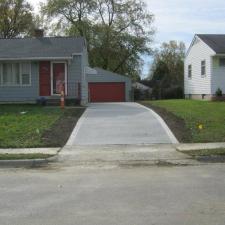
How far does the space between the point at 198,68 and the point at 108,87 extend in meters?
14.4

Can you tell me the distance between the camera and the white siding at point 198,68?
115 feet

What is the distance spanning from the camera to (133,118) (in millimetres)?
21094

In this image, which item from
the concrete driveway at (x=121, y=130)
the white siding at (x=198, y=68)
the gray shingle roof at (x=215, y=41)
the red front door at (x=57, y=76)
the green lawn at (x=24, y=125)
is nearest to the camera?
the green lawn at (x=24, y=125)

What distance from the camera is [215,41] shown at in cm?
3594

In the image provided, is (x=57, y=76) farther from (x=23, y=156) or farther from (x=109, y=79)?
(x=109, y=79)

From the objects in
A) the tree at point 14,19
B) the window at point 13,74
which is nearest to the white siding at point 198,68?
the window at point 13,74

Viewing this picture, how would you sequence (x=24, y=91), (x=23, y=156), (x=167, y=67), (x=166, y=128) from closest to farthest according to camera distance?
1. (x=23, y=156)
2. (x=166, y=128)
3. (x=24, y=91)
4. (x=167, y=67)

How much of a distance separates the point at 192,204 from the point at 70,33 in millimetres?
55538

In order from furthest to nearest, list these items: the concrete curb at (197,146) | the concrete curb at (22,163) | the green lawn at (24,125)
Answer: the green lawn at (24,125), the concrete curb at (197,146), the concrete curb at (22,163)

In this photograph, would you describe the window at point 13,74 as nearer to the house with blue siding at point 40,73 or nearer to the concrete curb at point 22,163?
the house with blue siding at point 40,73

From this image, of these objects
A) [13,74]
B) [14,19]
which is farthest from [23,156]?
[14,19]

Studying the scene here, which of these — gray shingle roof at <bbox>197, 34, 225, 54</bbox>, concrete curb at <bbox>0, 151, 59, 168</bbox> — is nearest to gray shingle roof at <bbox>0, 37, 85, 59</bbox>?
gray shingle roof at <bbox>197, 34, 225, 54</bbox>

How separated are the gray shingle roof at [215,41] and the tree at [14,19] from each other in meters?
31.7

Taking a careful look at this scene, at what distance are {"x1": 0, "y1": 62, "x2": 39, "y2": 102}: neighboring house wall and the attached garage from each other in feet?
65.1
